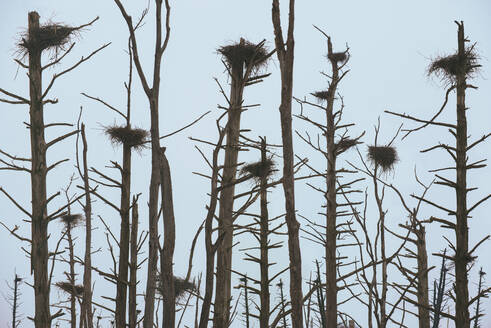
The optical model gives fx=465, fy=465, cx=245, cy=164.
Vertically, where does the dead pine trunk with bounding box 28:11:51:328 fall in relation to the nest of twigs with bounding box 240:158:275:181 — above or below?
below

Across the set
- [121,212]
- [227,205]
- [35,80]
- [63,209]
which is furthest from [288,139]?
[121,212]

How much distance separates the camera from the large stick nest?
5.13 meters

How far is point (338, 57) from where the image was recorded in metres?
12.5

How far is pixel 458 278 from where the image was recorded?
15.3 ft

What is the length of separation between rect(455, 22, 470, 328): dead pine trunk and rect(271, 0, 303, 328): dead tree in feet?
11.2

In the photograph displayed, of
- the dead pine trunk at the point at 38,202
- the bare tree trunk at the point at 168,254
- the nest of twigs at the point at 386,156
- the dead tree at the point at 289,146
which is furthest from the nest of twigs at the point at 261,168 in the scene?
the bare tree trunk at the point at 168,254

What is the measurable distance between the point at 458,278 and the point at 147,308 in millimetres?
4045

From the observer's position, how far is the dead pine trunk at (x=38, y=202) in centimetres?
445

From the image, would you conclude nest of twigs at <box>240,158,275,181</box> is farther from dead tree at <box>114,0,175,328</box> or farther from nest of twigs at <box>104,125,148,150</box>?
dead tree at <box>114,0,175,328</box>

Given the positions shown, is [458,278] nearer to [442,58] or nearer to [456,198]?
[456,198]

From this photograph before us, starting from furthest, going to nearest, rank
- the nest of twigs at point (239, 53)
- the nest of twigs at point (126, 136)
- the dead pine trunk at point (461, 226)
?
the nest of twigs at point (126, 136)
the nest of twigs at point (239, 53)
the dead pine trunk at point (461, 226)

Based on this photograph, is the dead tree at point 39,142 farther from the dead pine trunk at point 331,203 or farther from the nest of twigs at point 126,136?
the dead pine trunk at point 331,203

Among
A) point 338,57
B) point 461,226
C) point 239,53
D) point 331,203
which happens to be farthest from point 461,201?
point 338,57

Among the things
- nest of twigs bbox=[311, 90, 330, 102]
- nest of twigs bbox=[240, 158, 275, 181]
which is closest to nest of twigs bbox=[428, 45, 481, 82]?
nest of twigs bbox=[240, 158, 275, 181]
